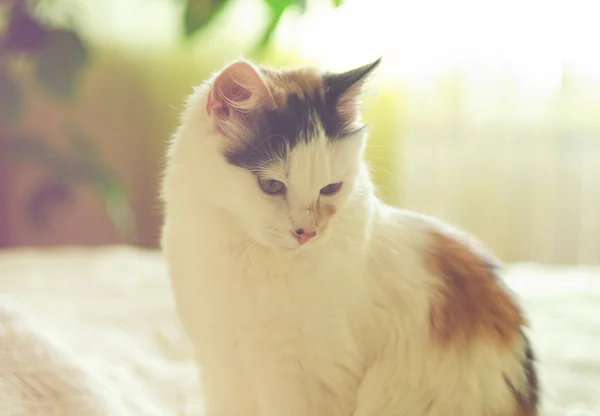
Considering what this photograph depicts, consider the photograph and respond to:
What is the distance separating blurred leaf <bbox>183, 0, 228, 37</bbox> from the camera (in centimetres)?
127

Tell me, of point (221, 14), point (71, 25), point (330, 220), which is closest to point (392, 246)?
point (330, 220)

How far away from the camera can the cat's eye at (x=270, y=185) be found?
0.96 m

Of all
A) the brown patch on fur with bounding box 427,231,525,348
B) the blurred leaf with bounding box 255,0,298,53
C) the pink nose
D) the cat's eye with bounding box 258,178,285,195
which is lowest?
the brown patch on fur with bounding box 427,231,525,348

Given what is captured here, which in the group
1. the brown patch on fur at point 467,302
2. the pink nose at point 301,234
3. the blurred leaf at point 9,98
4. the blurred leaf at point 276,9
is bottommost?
the brown patch on fur at point 467,302

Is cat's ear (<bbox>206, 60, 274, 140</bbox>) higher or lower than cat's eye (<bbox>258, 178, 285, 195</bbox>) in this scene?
higher

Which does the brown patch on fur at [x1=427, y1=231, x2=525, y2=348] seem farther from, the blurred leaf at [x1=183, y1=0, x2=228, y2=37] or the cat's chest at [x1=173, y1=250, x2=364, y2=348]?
the blurred leaf at [x1=183, y1=0, x2=228, y2=37]

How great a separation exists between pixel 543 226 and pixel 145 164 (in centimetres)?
191

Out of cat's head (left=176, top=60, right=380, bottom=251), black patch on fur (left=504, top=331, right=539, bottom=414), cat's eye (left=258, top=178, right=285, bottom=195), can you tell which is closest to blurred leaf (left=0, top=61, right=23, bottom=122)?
cat's head (left=176, top=60, right=380, bottom=251)

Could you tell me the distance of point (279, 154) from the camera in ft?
3.12

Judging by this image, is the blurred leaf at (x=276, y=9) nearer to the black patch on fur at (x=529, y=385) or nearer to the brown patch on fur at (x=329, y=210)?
the brown patch on fur at (x=329, y=210)

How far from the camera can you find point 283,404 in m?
1.00

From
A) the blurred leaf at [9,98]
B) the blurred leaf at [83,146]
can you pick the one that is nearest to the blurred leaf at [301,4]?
the blurred leaf at [9,98]

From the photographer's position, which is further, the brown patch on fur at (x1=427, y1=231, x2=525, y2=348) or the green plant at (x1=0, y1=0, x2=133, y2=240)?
the green plant at (x1=0, y1=0, x2=133, y2=240)

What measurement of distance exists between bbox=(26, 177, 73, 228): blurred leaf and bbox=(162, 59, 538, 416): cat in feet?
5.37
